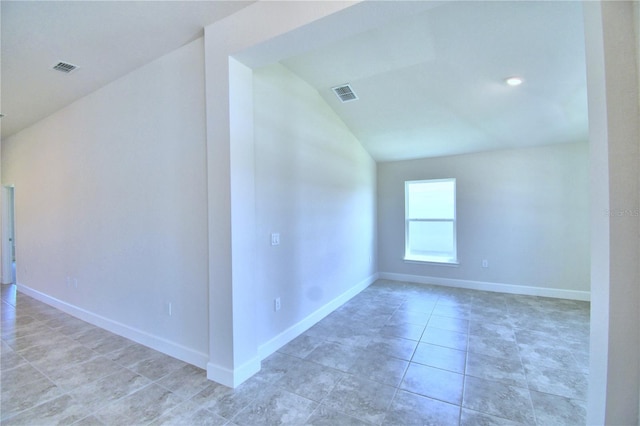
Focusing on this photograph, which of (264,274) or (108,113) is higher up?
(108,113)

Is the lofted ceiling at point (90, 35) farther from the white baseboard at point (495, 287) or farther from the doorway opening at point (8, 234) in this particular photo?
the white baseboard at point (495, 287)

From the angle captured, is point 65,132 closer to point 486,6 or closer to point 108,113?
point 108,113

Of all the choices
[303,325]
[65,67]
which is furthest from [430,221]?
[65,67]

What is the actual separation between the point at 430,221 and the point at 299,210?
3197 millimetres

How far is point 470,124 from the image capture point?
3951mm

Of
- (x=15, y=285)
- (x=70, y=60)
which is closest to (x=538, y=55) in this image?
(x=70, y=60)

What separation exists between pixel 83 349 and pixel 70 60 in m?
2.91

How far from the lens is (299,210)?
10.6ft

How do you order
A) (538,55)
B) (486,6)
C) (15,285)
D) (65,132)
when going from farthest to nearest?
(15,285)
(65,132)
(538,55)
(486,6)

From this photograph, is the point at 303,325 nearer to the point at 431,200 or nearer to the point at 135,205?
the point at 135,205

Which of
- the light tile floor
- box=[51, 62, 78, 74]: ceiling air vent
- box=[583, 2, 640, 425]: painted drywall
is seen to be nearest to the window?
the light tile floor

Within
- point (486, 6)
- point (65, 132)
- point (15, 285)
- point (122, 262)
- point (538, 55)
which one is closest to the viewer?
point (486, 6)

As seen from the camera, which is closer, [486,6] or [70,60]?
[486,6]

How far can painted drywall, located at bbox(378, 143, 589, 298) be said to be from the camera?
4223 millimetres
